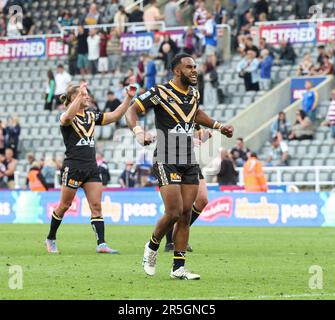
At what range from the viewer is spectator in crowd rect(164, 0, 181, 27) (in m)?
37.2

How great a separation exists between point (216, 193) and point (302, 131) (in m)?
4.47

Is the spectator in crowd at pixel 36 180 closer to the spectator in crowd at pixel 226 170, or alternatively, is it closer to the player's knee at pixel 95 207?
the spectator in crowd at pixel 226 170

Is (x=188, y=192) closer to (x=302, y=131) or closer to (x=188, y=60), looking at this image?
(x=188, y=60)

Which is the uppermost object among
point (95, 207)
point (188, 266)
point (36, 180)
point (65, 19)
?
point (65, 19)

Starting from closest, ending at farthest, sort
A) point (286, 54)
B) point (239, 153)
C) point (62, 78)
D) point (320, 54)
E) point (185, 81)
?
point (185, 81) → point (239, 153) → point (320, 54) → point (286, 54) → point (62, 78)

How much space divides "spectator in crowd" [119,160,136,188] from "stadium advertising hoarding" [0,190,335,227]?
172cm

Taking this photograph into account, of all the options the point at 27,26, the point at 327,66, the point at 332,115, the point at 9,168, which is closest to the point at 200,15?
the point at 327,66

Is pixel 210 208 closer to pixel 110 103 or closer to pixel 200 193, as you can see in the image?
pixel 110 103

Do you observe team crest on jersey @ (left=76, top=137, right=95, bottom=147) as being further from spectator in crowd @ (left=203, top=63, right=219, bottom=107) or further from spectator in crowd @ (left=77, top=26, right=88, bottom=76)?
spectator in crowd @ (left=77, top=26, right=88, bottom=76)

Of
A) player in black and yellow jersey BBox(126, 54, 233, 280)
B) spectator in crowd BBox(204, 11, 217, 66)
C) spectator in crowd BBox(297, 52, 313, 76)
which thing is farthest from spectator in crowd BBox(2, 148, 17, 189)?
player in black and yellow jersey BBox(126, 54, 233, 280)

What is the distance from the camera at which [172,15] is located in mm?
37156

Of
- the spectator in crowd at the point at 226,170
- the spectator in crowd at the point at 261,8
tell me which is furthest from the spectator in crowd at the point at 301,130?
the spectator in crowd at the point at 261,8

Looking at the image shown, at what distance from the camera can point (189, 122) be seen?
1343 cm

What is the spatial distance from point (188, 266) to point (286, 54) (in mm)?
19934
